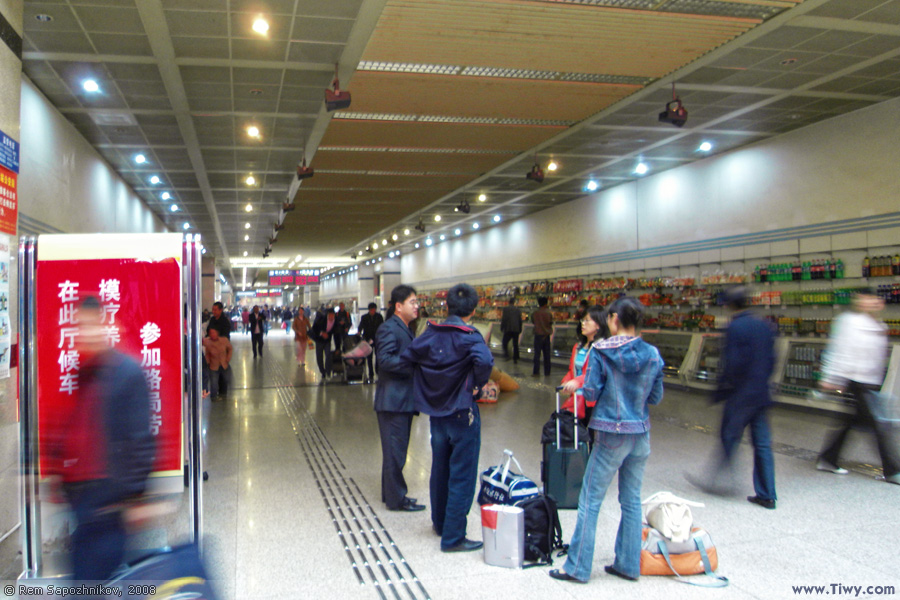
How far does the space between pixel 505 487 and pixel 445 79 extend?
5.39 m

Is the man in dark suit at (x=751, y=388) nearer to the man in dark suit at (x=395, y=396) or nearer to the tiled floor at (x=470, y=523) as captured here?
the tiled floor at (x=470, y=523)

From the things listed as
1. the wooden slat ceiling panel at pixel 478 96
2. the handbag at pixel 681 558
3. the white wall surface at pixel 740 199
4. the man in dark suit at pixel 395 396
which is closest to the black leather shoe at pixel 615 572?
the handbag at pixel 681 558

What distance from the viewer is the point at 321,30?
6.50 m

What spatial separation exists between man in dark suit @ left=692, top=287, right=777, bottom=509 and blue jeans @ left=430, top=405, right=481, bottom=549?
2078 mm

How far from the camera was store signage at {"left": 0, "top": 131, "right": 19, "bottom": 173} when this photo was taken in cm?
436

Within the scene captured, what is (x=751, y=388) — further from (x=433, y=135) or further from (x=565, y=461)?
(x=433, y=135)

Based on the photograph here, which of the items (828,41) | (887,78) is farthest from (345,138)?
(887,78)

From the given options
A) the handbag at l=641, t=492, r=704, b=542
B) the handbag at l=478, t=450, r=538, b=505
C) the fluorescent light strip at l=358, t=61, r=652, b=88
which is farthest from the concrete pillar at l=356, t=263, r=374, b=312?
the handbag at l=641, t=492, r=704, b=542

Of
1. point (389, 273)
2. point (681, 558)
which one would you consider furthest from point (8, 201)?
point (389, 273)

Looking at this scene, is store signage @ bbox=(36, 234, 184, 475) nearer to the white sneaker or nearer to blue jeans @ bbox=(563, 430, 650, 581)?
blue jeans @ bbox=(563, 430, 650, 581)

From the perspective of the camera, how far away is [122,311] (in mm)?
3516

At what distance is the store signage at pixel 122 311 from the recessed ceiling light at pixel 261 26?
3.50 meters

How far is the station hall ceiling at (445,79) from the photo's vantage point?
6.15 meters

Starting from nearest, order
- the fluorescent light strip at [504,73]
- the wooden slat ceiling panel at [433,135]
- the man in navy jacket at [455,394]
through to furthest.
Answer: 1. the man in navy jacket at [455,394]
2. the fluorescent light strip at [504,73]
3. the wooden slat ceiling panel at [433,135]
